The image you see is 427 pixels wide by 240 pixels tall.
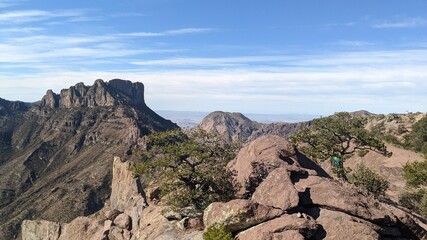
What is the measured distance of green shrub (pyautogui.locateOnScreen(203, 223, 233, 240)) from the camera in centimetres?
2613

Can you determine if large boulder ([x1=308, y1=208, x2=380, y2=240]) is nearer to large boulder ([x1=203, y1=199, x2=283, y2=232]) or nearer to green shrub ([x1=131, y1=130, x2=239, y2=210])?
large boulder ([x1=203, y1=199, x2=283, y2=232])

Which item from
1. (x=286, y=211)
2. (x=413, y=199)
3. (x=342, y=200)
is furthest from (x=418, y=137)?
(x=286, y=211)

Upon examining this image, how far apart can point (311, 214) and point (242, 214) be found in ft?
17.2

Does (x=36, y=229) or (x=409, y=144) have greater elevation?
(x=409, y=144)

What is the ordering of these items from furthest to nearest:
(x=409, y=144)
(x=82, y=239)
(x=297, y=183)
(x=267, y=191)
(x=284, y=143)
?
(x=409, y=144), (x=82, y=239), (x=284, y=143), (x=297, y=183), (x=267, y=191)

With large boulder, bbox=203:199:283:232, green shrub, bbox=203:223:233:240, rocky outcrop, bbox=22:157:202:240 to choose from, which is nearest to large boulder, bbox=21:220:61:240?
rocky outcrop, bbox=22:157:202:240

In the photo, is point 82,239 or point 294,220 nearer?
point 294,220

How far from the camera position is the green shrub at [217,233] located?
26131mm

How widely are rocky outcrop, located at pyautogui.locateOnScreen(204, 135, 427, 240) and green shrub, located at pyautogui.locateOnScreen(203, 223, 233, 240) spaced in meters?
0.44

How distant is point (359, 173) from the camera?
46.6 metres

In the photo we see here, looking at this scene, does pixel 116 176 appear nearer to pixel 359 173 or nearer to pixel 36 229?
pixel 36 229

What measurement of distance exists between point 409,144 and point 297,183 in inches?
2797

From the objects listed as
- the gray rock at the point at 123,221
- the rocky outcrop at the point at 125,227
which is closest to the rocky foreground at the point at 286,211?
the rocky outcrop at the point at 125,227

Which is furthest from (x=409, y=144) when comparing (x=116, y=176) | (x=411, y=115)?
(x=116, y=176)
